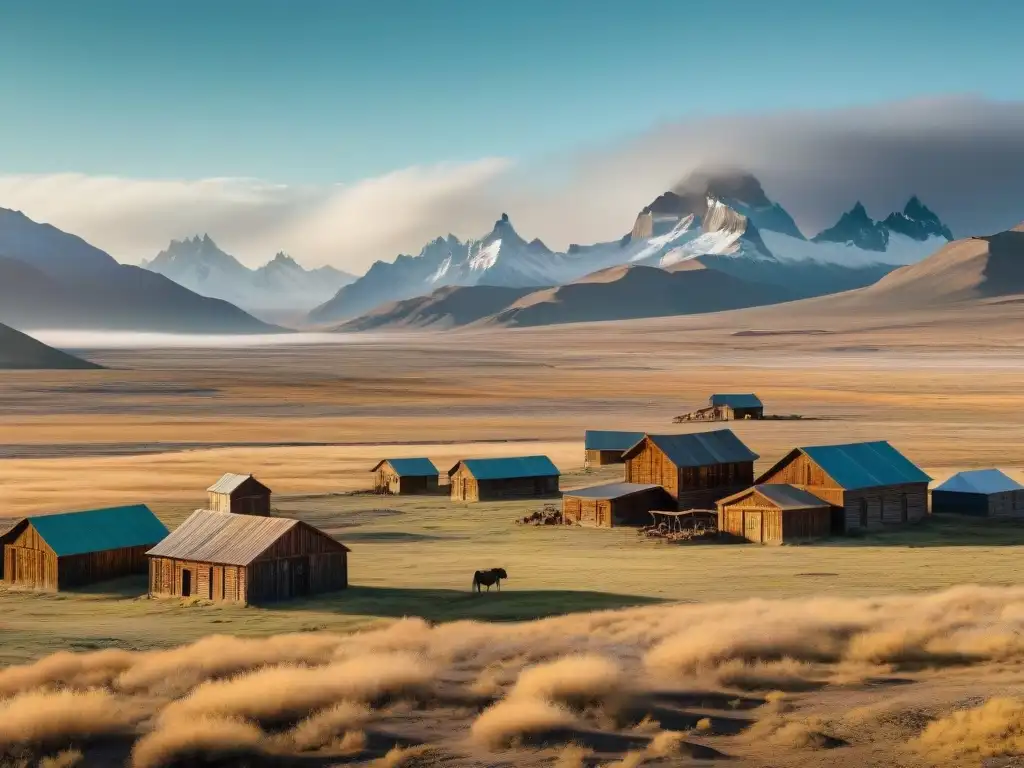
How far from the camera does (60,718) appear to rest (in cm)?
2583

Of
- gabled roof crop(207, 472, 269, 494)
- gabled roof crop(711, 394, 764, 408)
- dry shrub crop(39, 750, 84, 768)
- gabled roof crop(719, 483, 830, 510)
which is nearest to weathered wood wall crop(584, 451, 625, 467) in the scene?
gabled roof crop(719, 483, 830, 510)

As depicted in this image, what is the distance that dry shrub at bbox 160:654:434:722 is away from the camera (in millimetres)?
26719

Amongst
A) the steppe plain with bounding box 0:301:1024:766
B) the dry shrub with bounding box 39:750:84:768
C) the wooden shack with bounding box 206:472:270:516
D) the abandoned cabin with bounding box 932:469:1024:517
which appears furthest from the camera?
the abandoned cabin with bounding box 932:469:1024:517

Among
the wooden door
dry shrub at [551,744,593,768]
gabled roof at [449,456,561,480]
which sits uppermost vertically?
gabled roof at [449,456,561,480]

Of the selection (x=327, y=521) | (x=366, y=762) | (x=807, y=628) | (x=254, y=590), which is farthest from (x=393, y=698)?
(x=327, y=521)

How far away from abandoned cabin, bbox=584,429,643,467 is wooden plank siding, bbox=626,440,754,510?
19.9m

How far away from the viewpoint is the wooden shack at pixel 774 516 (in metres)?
59.4

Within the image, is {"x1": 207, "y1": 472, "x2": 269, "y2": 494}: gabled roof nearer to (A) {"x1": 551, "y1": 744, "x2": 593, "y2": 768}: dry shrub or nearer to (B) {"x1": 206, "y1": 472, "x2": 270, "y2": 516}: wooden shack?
(B) {"x1": 206, "y1": 472, "x2": 270, "y2": 516}: wooden shack

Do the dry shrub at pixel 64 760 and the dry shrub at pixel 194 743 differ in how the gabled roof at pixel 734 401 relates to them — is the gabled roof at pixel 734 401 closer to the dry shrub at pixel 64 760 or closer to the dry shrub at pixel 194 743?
the dry shrub at pixel 194 743

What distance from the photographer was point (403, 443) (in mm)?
107500

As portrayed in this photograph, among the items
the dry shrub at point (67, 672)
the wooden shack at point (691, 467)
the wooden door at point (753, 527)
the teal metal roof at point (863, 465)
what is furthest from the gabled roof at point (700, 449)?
the dry shrub at point (67, 672)

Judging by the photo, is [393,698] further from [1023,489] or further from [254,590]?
Answer: [1023,489]

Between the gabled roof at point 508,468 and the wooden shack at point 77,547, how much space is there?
2552 centimetres

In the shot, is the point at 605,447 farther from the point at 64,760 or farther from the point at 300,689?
the point at 64,760
